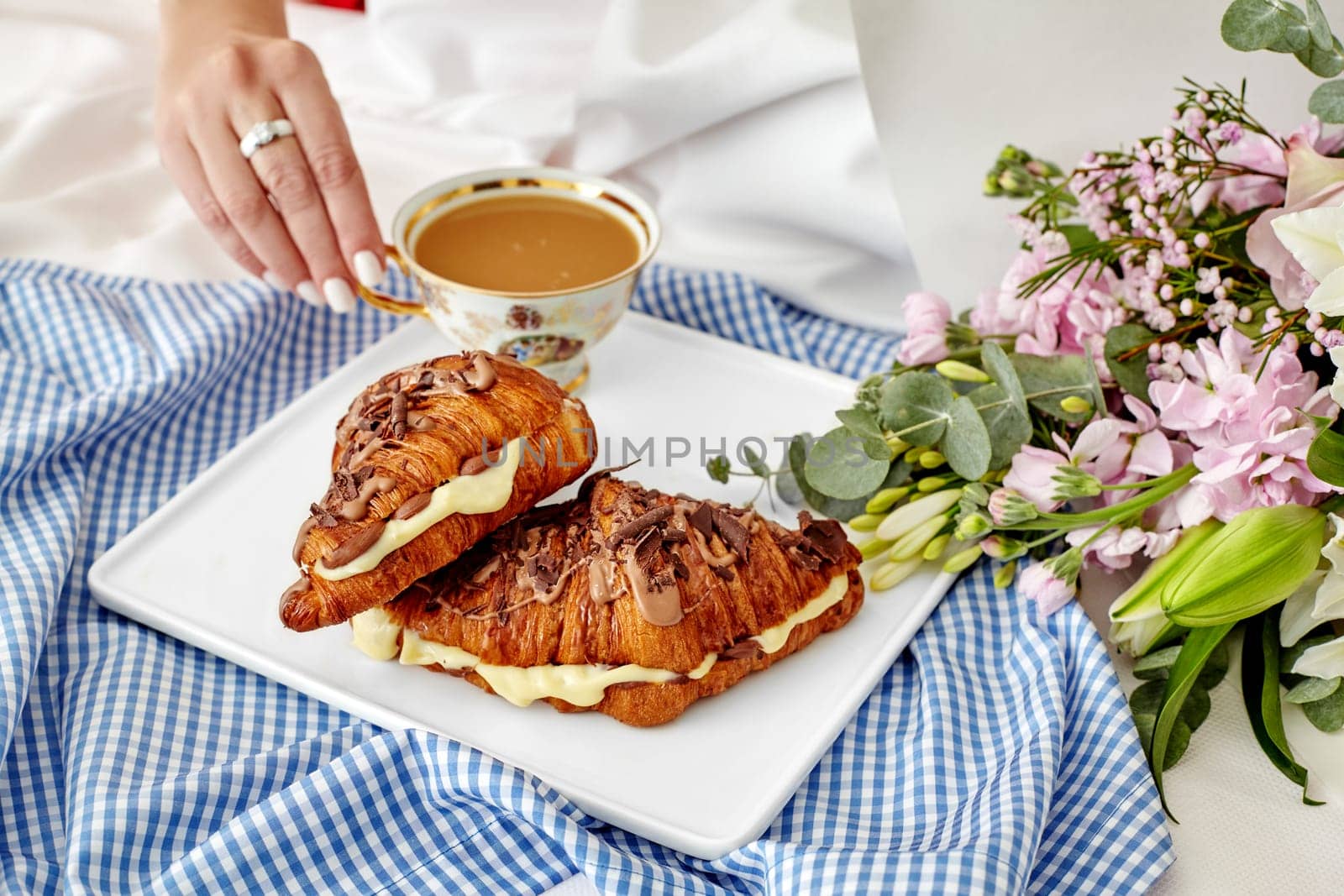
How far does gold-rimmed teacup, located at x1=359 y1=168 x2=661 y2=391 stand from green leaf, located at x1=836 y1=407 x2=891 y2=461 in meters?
0.39

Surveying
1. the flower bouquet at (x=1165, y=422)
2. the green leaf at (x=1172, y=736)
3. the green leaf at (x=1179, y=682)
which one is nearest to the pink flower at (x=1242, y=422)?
the flower bouquet at (x=1165, y=422)

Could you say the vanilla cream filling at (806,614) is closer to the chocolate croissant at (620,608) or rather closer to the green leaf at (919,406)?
the chocolate croissant at (620,608)

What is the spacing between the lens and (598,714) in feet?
4.51

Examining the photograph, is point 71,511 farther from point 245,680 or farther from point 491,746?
point 491,746

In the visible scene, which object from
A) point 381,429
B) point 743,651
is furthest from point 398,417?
point 743,651

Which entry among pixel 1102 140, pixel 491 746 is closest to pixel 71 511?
pixel 491 746

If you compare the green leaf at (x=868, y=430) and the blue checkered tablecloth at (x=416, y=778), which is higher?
the green leaf at (x=868, y=430)

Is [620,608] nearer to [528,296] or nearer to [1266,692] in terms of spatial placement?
[528,296]

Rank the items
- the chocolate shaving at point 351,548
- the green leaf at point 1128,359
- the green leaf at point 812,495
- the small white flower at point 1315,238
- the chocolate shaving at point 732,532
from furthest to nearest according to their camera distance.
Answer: the green leaf at point 812,495 → the green leaf at point 1128,359 → the chocolate shaving at point 732,532 → the chocolate shaving at point 351,548 → the small white flower at point 1315,238

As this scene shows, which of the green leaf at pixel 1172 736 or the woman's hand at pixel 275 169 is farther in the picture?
the woman's hand at pixel 275 169

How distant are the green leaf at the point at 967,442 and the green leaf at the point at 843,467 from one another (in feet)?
0.27

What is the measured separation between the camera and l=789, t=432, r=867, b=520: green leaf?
5.35 ft

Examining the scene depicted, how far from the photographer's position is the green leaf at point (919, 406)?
5.11ft

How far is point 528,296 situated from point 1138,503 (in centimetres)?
83
